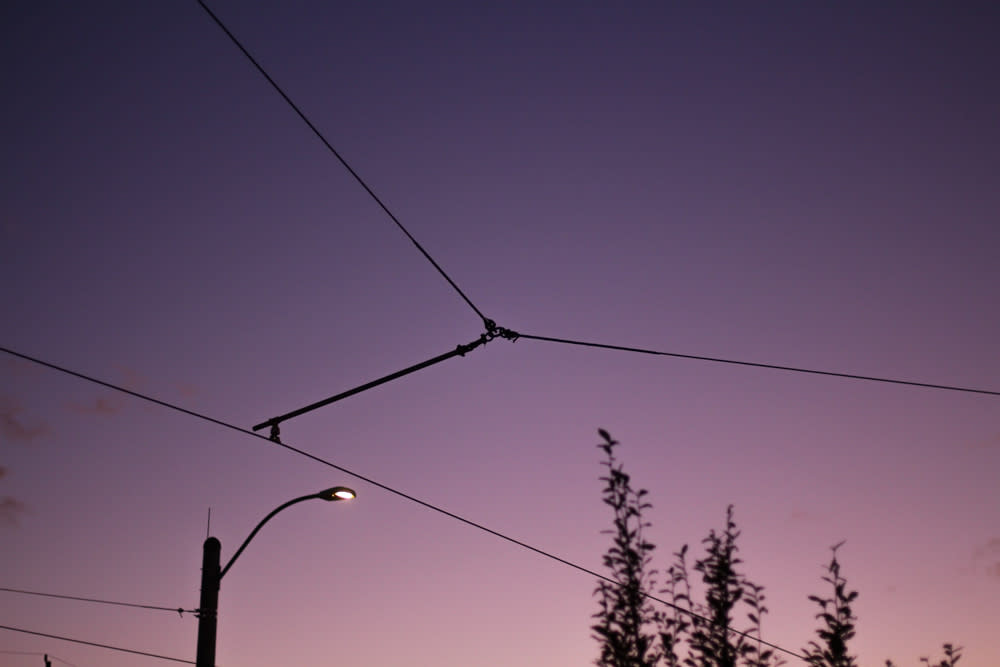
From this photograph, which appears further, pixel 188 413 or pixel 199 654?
pixel 188 413

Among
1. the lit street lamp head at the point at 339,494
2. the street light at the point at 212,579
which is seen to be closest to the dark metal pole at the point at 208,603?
the street light at the point at 212,579

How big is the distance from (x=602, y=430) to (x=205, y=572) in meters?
6.94

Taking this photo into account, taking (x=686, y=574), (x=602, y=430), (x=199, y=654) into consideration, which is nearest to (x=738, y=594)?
(x=686, y=574)

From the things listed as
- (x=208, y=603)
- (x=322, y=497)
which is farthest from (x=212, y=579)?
(x=322, y=497)

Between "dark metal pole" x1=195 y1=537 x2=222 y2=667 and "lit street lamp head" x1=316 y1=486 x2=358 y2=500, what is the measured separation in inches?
56.4

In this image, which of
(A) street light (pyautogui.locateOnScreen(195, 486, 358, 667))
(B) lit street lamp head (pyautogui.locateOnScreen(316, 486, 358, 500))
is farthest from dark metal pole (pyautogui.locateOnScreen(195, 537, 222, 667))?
(B) lit street lamp head (pyautogui.locateOnScreen(316, 486, 358, 500))

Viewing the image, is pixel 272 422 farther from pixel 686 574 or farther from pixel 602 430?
pixel 686 574

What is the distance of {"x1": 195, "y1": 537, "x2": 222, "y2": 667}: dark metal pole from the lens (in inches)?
437

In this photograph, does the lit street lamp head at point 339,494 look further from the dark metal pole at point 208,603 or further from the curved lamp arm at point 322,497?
the dark metal pole at point 208,603

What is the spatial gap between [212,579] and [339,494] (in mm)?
1834

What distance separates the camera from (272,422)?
Result: 1158 centimetres

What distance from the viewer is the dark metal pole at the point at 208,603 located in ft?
36.4

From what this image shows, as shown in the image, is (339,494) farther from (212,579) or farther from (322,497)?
(212,579)

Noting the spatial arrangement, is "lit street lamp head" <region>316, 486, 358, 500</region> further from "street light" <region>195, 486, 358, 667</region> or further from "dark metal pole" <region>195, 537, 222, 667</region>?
"dark metal pole" <region>195, 537, 222, 667</region>
